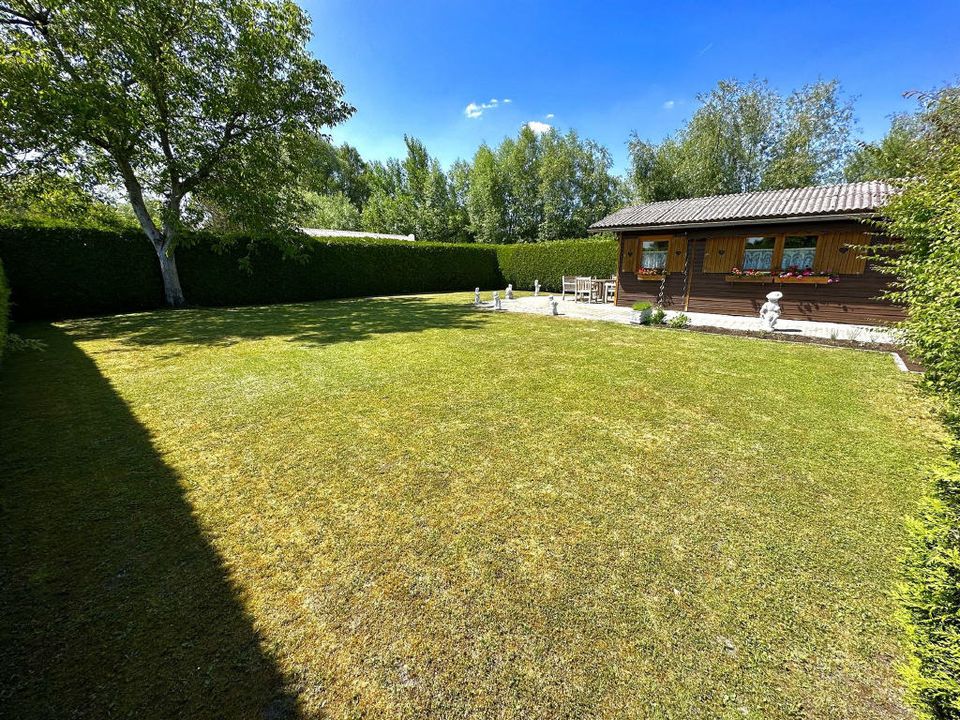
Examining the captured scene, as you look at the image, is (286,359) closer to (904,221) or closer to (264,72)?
(904,221)

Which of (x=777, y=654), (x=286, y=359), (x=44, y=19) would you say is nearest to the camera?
(x=777, y=654)

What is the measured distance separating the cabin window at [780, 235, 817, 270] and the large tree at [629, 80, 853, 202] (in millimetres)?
17173

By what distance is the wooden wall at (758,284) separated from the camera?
9.18m

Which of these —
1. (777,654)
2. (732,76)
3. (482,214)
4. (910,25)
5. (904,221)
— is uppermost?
(732,76)

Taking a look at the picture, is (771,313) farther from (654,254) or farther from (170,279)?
(170,279)

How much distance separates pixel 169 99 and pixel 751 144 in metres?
30.6

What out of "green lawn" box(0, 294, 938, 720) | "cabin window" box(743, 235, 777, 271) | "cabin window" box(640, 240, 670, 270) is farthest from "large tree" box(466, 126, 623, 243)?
"green lawn" box(0, 294, 938, 720)

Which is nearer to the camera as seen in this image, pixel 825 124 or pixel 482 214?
pixel 825 124

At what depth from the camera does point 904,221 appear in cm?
417

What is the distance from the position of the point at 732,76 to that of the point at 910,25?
12494mm

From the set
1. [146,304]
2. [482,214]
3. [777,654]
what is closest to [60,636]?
[777,654]

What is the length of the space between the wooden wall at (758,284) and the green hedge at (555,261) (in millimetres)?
5489

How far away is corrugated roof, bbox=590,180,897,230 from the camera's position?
29.7ft

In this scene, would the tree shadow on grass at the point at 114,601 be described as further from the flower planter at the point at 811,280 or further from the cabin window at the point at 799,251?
the cabin window at the point at 799,251
